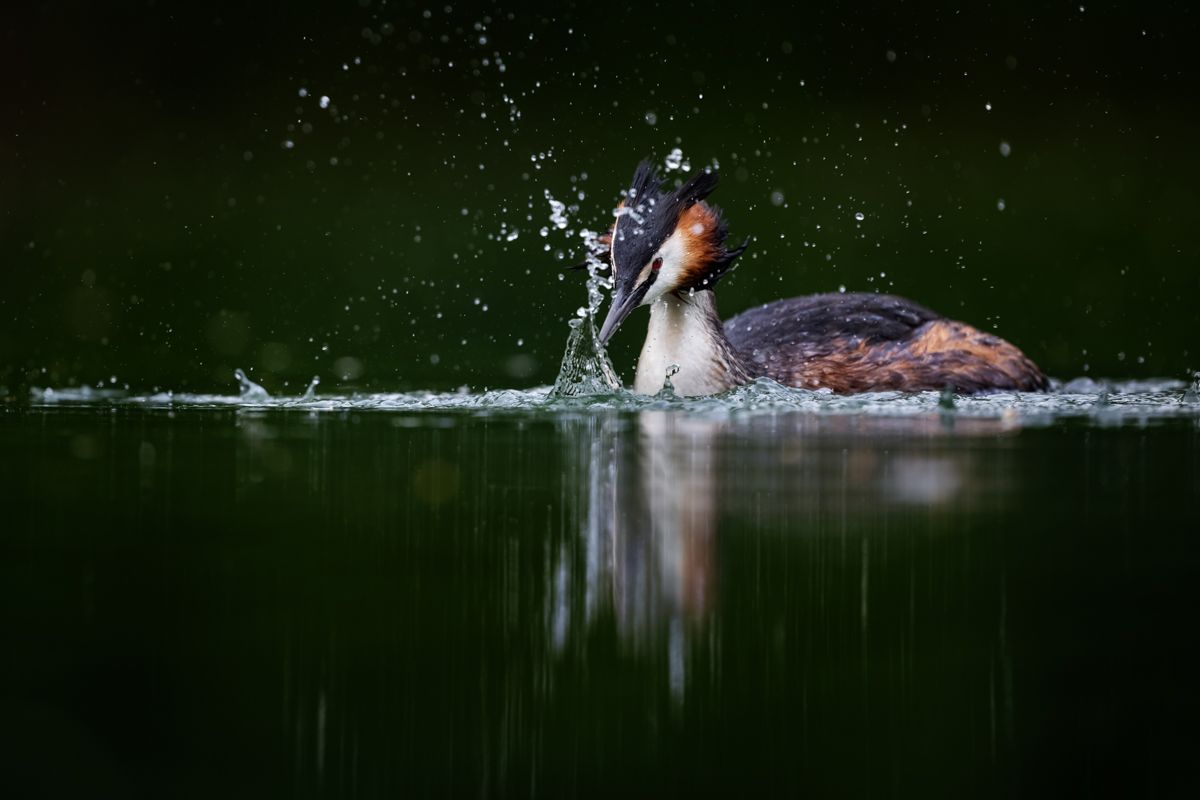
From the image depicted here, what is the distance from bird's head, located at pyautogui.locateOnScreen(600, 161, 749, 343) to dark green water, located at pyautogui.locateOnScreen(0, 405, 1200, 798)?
8.28 feet

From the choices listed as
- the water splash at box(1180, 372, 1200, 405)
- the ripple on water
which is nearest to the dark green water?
the ripple on water

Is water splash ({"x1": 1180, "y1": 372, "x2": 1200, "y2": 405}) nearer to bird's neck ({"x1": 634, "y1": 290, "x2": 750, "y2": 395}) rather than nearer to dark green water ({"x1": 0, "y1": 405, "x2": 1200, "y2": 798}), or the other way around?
bird's neck ({"x1": 634, "y1": 290, "x2": 750, "y2": 395})

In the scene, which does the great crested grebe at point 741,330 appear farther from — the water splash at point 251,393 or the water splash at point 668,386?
the water splash at point 251,393

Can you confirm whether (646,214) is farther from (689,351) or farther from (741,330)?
(741,330)

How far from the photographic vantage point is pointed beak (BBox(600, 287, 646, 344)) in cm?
761

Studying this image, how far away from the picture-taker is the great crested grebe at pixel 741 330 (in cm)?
801

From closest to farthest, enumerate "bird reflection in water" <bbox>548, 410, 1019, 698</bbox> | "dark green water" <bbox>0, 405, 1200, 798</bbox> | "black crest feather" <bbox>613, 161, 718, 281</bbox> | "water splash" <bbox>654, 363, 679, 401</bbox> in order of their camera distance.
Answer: "dark green water" <bbox>0, 405, 1200, 798</bbox> < "bird reflection in water" <bbox>548, 410, 1019, 698</bbox> < "black crest feather" <bbox>613, 161, 718, 281</bbox> < "water splash" <bbox>654, 363, 679, 401</bbox>

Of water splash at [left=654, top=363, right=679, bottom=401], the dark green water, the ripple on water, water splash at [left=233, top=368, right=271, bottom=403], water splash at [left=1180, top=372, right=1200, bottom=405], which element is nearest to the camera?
the dark green water

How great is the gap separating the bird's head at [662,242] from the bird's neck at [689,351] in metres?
0.10

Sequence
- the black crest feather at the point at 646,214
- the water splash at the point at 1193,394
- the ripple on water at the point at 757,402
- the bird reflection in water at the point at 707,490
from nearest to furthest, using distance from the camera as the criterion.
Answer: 1. the bird reflection in water at the point at 707,490
2. the ripple on water at the point at 757,402
3. the black crest feather at the point at 646,214
4. the water splash at the point at 1193,394

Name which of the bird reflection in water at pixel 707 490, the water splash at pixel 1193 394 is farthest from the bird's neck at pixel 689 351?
the water splash at pixel 1193 394

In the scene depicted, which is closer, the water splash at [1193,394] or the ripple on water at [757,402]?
the ripple on water at [757,402]

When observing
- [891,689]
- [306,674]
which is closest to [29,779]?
[306,674]

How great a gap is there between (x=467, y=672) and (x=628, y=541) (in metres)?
1.11
